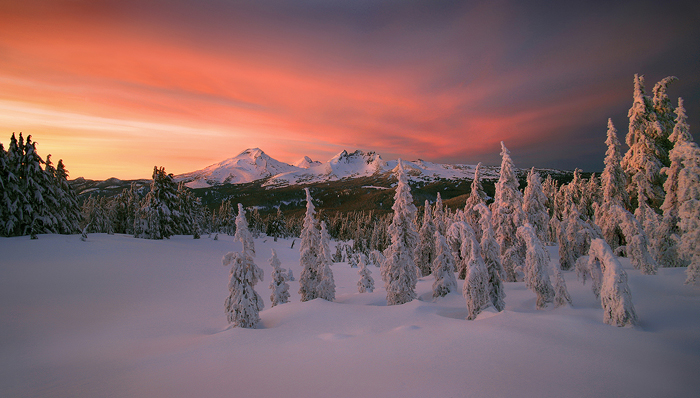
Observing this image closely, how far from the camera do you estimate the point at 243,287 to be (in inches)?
493

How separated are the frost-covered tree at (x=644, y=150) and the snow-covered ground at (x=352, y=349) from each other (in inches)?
394

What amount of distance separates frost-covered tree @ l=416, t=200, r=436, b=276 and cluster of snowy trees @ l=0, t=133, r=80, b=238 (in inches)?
1401

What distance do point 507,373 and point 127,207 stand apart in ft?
214

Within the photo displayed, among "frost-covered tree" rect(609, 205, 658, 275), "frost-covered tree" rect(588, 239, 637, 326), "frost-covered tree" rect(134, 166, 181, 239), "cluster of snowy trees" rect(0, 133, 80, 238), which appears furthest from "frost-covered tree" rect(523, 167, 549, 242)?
"frost-covered tree" rect(134, 166, 181, 239)

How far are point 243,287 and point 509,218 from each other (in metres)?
18.5

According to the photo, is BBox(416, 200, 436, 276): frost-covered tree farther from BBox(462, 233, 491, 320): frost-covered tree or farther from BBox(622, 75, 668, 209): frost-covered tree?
BBox(462, 233, 491, 320): frost-covered tree

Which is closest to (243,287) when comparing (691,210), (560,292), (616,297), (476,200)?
(560,292)

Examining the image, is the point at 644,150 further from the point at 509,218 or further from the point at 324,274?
the point at 324,274

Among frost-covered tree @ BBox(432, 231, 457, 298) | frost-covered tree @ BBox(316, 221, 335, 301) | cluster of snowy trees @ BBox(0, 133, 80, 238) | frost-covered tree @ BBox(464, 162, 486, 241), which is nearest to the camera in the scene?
frost-covered tree @ BBox(432, 231, 457, 298)

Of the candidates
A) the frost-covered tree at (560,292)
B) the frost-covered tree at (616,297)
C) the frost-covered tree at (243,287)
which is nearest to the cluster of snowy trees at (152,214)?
the frost-covered tree at (243,287)

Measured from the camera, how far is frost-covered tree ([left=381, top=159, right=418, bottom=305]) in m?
17.0

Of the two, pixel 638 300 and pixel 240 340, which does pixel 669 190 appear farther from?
pixel 240 340

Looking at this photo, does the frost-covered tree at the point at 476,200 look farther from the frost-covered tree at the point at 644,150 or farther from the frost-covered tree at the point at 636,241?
the frost-covered tree at the point at 644,150

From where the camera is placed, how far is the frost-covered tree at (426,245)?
27594mm
